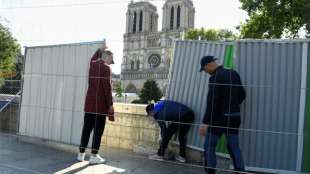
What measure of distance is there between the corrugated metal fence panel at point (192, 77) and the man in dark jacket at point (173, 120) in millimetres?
221

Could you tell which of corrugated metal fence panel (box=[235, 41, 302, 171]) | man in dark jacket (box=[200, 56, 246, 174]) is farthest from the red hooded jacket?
corrugated metal fence panel (box=[235, 41, 302, 171])

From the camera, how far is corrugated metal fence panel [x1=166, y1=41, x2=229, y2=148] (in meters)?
6.36

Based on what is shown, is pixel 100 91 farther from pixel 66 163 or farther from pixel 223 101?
pixel 223 101

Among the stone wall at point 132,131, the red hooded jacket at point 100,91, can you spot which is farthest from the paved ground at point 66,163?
the red hooded jacket at point 100,91

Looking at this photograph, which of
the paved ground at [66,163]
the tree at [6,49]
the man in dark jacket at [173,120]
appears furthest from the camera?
the tree at [6,49]

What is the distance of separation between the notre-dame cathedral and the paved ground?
258 ft

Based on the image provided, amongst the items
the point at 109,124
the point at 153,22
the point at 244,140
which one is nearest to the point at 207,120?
the point at 244,140

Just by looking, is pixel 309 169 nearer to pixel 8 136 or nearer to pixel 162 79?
pixel 8 136

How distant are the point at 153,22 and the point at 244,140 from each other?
95488mm

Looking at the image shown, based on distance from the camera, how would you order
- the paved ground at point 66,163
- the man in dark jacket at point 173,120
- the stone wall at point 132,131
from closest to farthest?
1. the paved ground at point 66,163
2. the man in dark jacket at point 173,120
3. the stone wall at point 132,131

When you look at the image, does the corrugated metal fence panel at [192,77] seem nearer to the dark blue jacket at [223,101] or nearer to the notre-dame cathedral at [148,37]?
the dark blue jacket at [223,101]

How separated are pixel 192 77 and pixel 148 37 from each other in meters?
88.3

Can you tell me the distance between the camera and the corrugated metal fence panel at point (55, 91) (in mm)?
6801

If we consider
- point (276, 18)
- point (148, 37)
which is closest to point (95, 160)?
point (276, 18)
